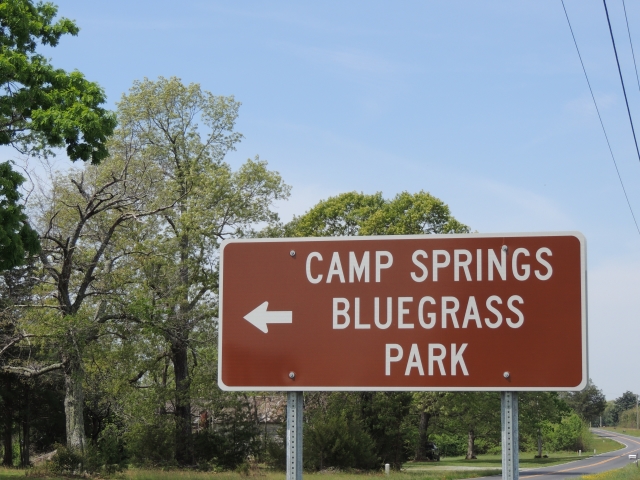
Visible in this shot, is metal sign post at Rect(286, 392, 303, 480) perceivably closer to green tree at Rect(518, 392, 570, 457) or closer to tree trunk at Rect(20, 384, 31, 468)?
tree trunk at Rect(20, 384, 31, 468)

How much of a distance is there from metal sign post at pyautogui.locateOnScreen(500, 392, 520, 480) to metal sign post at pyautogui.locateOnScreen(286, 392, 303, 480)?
3.23 ft

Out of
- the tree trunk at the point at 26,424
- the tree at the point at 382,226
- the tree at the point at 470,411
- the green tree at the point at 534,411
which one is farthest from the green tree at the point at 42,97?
the green tree at the point at 534,411

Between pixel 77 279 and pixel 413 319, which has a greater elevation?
pixel 77 279

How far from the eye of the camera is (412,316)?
4086mm

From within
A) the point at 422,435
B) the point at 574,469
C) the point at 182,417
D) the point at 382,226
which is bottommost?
the point at 574,469

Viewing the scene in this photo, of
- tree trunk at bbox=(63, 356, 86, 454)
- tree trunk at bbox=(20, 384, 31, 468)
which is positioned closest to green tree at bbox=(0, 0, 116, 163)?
tree trunk at bbox=(63, 356, 86, 454)

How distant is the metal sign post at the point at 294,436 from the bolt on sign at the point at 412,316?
9 centimetres

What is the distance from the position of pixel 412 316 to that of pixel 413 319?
0.02m

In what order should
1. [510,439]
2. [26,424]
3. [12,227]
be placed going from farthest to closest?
1. [26,424]
2. [12,227]
3. [510,439]

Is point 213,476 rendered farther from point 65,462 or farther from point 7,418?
point 7,418

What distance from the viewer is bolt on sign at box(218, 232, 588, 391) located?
3.99 meters

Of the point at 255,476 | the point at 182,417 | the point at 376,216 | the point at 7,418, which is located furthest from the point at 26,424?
the point at 376,216

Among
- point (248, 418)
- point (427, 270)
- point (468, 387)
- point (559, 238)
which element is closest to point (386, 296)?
point (427, 270)

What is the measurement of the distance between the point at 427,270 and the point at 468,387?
23.7 inches
